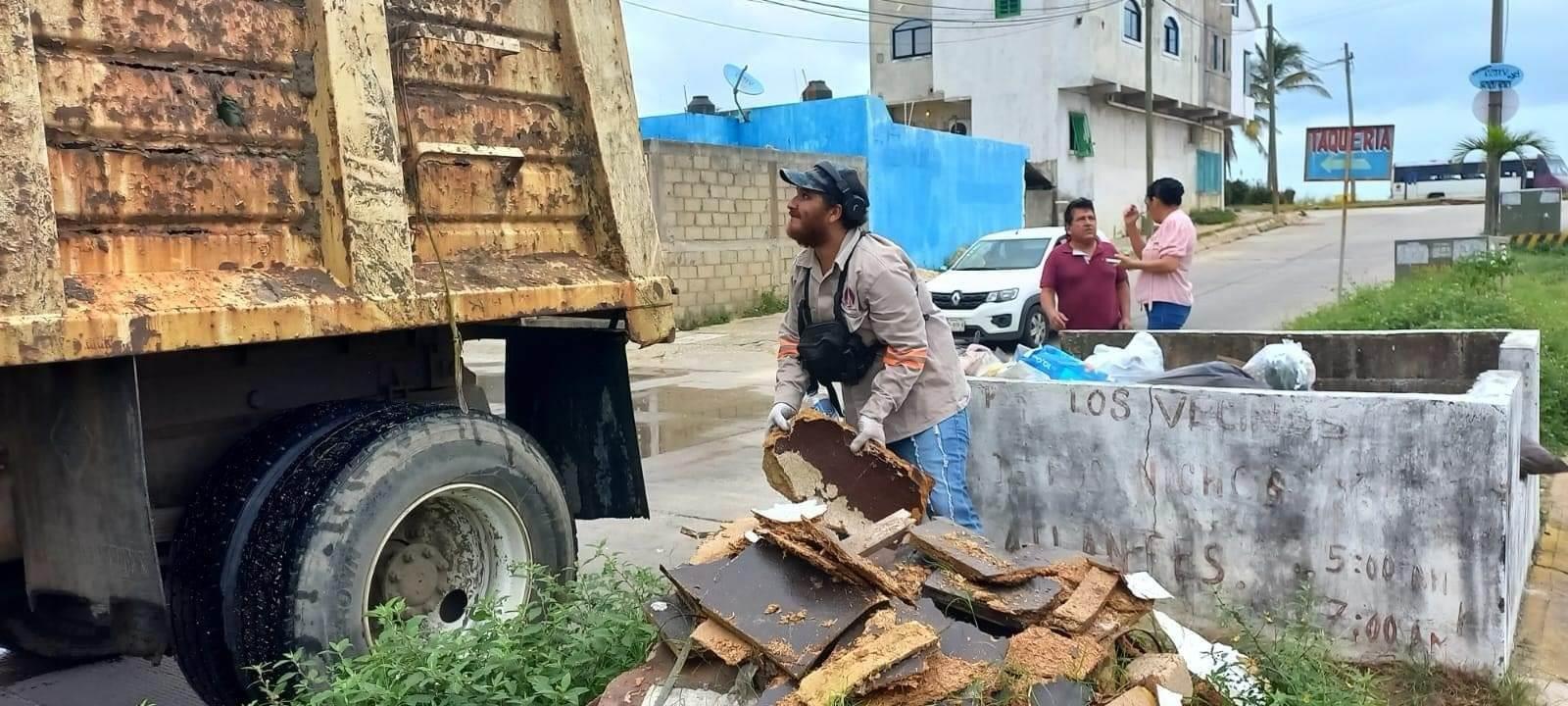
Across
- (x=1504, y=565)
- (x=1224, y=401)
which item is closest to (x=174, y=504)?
(x=1224, y=401)

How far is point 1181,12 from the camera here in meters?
35.8

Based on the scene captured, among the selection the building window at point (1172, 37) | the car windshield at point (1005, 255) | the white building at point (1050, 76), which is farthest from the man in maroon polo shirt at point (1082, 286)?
the building window at point (1172, 37)

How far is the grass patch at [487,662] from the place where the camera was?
2.80 metres

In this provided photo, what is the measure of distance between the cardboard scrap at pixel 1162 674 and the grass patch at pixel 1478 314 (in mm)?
5119

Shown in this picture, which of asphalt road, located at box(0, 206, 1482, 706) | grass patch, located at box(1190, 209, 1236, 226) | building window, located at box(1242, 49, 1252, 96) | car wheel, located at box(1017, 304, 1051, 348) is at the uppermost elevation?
building window, located at box(1242, 49, 1252, 96)

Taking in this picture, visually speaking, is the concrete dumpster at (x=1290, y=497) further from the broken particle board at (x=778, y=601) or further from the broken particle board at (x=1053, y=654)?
the broken particle board at (x=778, y=601)

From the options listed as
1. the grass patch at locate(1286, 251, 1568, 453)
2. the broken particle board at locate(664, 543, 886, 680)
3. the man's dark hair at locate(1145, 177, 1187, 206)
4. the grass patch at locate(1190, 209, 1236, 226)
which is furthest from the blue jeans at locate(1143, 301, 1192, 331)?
the grass patch at locate(1190, 209, 1236, 226)

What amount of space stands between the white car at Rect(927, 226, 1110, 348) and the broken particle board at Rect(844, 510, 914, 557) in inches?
400

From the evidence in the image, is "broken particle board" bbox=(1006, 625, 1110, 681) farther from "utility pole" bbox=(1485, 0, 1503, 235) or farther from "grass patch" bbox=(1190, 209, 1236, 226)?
"grass patch" bbox=(1190, 209, 1236, 226)

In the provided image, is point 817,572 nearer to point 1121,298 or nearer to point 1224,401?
point 1224,401

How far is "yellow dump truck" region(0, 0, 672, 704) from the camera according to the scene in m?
2.78

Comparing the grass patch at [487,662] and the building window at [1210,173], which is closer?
the grass patch at [487,662]

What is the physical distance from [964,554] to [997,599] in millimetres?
158

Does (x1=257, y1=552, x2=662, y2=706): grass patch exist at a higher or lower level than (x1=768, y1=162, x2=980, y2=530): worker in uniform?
lower
